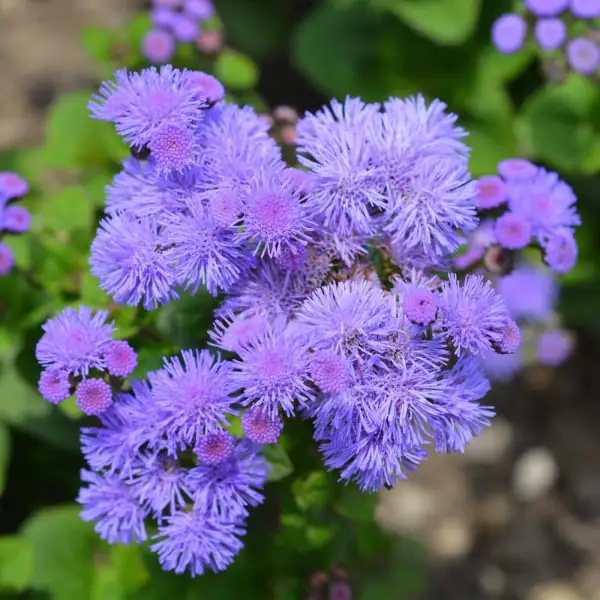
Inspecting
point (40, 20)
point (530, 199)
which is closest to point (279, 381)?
point (530, 199)

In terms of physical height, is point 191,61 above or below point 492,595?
above

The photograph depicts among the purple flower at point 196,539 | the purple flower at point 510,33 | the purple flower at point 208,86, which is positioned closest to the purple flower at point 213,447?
the purple flower at point 196,539

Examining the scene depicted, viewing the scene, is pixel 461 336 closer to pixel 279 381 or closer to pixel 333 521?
pixel 279 381

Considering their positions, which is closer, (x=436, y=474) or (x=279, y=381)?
(x=279, y=381)

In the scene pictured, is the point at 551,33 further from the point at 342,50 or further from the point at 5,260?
the point at 5,260

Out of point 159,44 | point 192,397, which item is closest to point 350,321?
point 192,397
